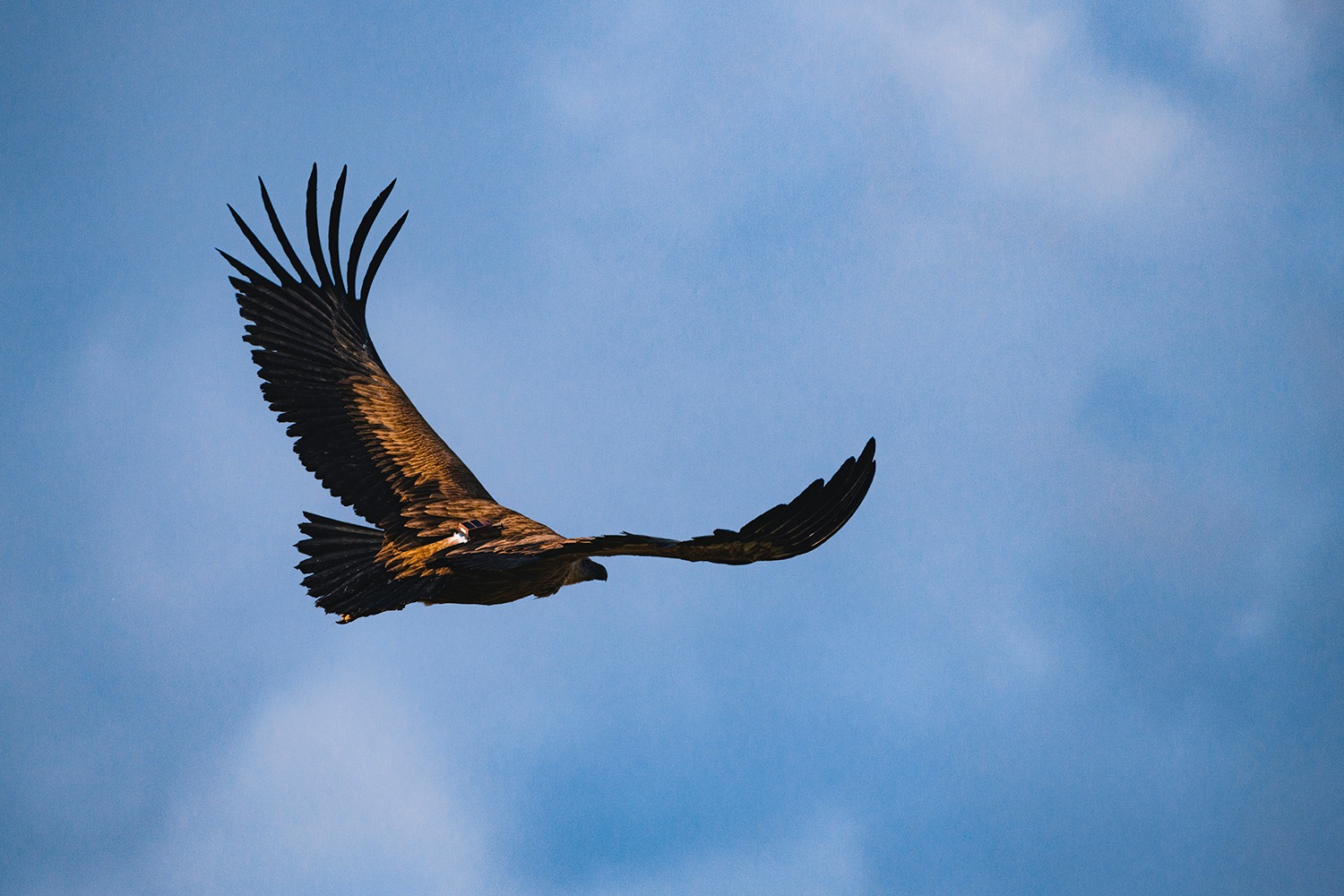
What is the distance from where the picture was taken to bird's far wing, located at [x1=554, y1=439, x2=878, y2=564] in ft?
35.6

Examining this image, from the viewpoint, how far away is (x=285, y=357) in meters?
16.1

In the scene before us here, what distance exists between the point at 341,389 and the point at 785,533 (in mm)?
6743

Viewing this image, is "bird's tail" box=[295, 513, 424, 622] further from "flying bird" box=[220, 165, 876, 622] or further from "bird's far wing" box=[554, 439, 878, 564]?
"bird's far wing" box=[554, 439, 878, 564]

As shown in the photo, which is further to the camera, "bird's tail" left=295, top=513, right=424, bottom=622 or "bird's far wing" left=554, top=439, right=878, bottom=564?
"bird's tail" left=295, top=513, right=424, bottom=622

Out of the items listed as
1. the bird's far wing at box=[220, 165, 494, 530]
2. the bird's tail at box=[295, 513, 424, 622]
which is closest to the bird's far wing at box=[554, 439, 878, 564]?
the bird's tail at box=[295, 513, 424, 622]

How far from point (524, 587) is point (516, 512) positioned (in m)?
1.20

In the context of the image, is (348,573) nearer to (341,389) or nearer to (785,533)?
(341,389)

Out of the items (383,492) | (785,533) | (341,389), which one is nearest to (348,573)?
(383,492)

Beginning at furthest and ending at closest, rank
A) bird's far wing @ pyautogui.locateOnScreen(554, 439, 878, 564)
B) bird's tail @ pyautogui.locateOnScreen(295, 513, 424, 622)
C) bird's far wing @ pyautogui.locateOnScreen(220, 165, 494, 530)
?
1. bird's far wing @ pyautogui.locateOnScreen(220, 165, 494, 530)
2. bird's tail @ pyautogui.locateOnScreen(295, 513, 424, 622)
3. bird's far wing @ pyautogui.locateOnScreen(554, 439, 878, 564)

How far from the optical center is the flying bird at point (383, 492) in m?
11.2

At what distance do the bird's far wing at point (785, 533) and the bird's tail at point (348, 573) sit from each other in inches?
95.5

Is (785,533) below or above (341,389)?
below

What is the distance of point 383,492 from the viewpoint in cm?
1473

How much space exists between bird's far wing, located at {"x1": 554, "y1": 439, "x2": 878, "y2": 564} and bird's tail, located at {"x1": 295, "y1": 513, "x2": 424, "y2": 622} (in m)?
2.43
